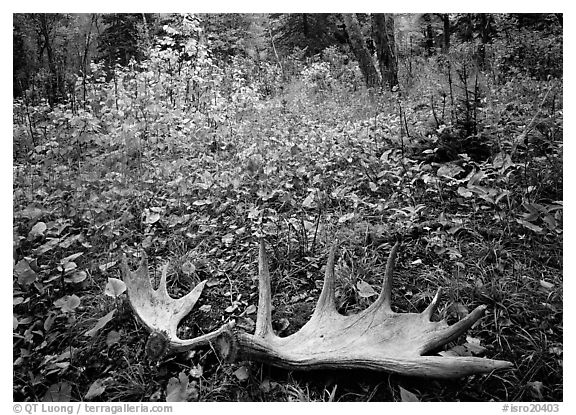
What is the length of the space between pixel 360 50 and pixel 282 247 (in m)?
2.22

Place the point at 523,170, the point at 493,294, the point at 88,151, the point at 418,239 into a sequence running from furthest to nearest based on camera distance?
the point at 88,151, the point at 523,170, the point at 418,239, the point at 493,294

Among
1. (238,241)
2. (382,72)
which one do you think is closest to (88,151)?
(238,241)

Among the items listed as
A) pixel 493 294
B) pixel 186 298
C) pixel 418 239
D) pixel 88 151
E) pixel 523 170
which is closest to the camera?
pixel 493 294

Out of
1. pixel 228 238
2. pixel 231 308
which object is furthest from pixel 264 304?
pixel 228 238

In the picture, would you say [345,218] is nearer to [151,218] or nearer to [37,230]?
[151,218]

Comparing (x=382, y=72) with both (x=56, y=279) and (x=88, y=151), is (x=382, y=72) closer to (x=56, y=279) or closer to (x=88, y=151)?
(x=88, y=151)

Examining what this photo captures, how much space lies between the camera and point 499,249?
233 centimetres

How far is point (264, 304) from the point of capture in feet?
6.86

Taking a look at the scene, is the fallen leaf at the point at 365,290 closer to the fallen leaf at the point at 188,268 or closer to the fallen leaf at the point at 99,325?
the fallen leaf at the point at 188,268

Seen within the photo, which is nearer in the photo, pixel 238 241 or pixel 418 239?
pixel 418 239

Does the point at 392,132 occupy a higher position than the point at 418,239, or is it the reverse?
the point at 392,132

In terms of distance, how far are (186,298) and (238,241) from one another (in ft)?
2.00

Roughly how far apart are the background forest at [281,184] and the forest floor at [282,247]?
1 centimetres
